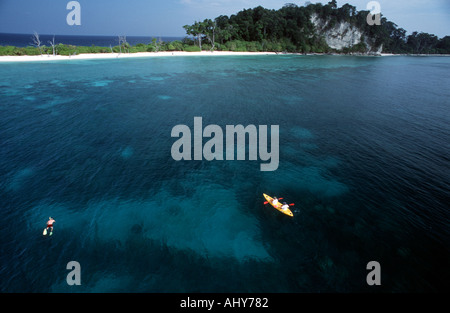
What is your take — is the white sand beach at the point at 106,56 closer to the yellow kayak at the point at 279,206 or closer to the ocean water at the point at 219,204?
the ocean water at the point at 219,204

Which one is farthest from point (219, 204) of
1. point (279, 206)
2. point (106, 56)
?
point (106, 56)

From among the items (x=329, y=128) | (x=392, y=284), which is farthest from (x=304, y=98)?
(x=392, y=284)

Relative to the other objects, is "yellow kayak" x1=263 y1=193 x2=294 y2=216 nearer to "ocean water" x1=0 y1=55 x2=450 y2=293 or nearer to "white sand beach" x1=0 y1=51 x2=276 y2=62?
"ocean water" x1=0 y1=55 x2=450 y2=293

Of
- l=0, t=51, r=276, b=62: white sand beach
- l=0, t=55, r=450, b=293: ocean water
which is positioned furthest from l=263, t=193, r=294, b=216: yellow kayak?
l=0, t=51, r=276, b=62: white sand beach

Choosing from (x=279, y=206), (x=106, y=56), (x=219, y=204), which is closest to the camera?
(x=279, y=206)

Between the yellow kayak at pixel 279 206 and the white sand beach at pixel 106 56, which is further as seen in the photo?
the white sand beach at pixel 106 56

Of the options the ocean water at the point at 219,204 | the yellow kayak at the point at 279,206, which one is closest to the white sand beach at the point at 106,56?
the ocean water at the point at 219,204

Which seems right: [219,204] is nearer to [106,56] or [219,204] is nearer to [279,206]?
[279,206]

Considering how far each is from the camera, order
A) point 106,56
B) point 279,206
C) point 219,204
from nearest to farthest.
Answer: point 279,206
point 219,204
point 106,56
